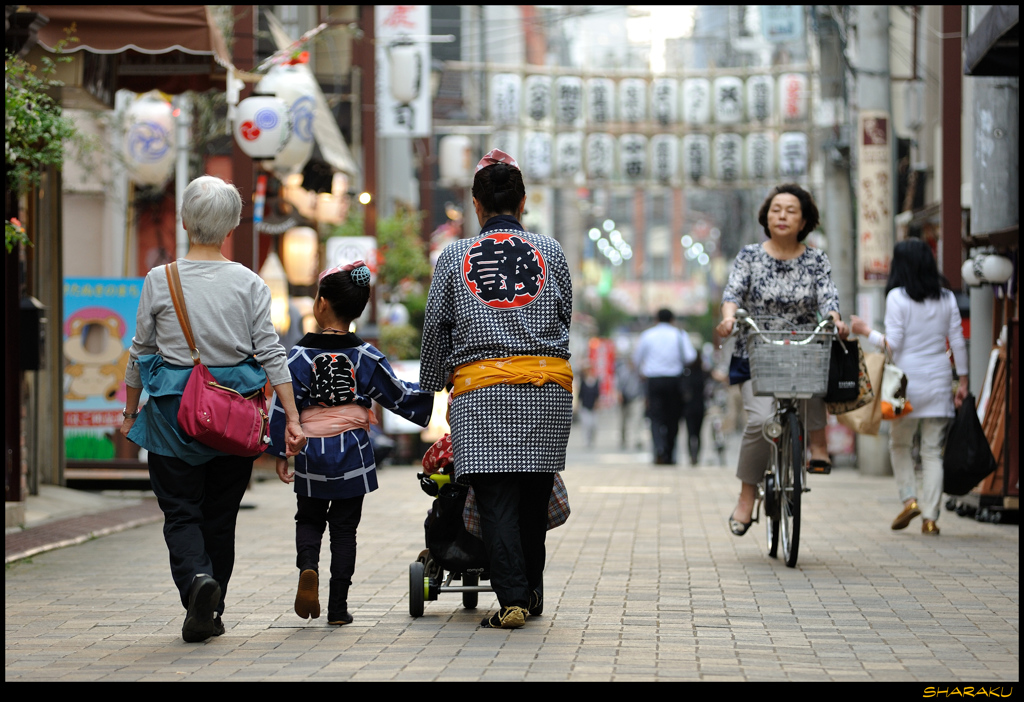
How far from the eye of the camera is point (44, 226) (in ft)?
38.1

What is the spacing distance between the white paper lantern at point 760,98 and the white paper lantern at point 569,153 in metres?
3.86

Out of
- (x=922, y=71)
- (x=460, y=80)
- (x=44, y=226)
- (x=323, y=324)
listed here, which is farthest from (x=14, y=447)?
(x=460, y=80)

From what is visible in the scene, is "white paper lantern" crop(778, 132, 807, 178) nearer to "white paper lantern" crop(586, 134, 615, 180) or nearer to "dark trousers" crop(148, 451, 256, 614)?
"white paper lantern" crop(586, 134, 615, 180)

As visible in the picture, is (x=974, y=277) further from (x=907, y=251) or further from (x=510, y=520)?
(x=510, y=520)

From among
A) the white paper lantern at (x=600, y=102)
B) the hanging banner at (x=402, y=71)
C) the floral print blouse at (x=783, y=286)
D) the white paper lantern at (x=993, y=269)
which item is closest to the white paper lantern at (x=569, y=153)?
the white paper lantern at (x=600, y=102)

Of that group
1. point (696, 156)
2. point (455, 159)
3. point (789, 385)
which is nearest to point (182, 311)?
point (789, 385)

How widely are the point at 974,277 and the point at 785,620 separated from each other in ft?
17.6

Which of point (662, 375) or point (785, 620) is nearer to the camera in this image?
point (785, 620)

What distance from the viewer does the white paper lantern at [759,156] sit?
3134 cm

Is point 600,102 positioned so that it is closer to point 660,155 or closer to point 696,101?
point 660,155

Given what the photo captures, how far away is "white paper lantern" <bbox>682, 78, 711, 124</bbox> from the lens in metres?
31.6

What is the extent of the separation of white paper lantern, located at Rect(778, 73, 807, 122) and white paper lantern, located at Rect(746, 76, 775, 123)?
0.74 feet

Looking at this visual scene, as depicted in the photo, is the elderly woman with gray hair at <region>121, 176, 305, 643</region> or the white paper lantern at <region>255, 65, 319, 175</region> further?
the white paper lantern at <region>255, 65, 319, 175</region>

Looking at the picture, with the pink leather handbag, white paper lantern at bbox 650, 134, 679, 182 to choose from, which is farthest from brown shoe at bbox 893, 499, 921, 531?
white paper lantern at bbox 650, 134, 679, 182
